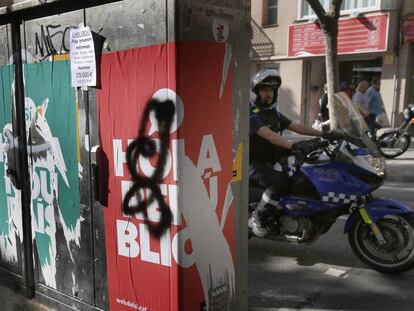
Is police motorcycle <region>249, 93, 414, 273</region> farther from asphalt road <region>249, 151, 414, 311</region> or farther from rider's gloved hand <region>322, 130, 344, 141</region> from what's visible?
asphalt road <region>249, 151, 414, 311</region>

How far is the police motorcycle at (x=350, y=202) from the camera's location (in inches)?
153

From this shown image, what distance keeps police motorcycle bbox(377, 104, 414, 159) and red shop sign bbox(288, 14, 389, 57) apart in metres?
5.00

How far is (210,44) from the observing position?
7.44 feet

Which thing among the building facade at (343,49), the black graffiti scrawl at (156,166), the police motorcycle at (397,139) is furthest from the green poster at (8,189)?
the building facade at (343,49)

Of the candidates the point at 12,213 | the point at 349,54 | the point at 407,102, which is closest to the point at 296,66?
the point at 349,54

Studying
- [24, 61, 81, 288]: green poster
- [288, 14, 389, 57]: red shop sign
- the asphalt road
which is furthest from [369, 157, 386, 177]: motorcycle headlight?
[288, 14, 389, 57]: red shop sign

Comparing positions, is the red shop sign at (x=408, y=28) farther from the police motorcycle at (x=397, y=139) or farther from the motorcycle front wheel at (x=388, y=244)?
the motorcycle front wheel at (x=388, y=244)

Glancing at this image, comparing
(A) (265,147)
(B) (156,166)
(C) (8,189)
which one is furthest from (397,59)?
(B) (156,166)

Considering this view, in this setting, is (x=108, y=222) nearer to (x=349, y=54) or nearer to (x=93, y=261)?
(x=93, y=261)

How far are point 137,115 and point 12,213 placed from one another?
1475 millimetres

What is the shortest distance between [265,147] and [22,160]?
2.17 meters

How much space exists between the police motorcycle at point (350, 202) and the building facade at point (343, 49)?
11138mm

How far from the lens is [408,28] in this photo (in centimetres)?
1379

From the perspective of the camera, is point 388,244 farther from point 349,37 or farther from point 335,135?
point 349,37
